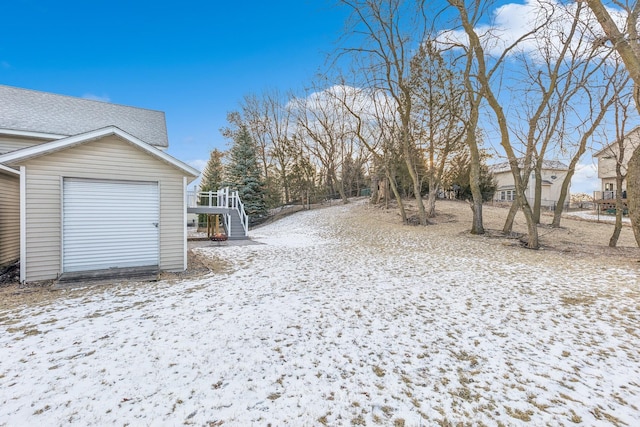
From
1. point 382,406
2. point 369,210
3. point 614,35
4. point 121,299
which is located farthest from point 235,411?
point 369,210

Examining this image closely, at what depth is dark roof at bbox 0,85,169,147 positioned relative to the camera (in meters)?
10.0

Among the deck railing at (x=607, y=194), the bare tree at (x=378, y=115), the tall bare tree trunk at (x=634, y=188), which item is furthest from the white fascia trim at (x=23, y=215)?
the deck railing at (x=607, y=194)

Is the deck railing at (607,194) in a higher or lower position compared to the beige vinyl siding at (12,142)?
lower

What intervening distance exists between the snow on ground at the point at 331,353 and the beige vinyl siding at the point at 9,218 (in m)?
4.34

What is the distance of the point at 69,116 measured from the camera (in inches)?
450

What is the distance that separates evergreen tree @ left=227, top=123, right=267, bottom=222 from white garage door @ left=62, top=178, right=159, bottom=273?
1452 cm

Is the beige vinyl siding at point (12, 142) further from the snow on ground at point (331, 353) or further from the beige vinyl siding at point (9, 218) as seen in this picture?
the snow on ground at point (331, 353)

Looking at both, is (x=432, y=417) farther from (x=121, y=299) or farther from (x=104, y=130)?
(x=104, y=130)

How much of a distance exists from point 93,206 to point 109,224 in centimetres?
52

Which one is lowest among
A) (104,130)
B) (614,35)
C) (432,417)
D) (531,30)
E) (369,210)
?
(432,417)

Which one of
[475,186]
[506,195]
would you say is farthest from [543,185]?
[475,186]

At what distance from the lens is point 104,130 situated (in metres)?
6.38

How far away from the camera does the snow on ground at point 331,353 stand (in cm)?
253

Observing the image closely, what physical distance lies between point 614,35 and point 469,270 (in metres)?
5.71
